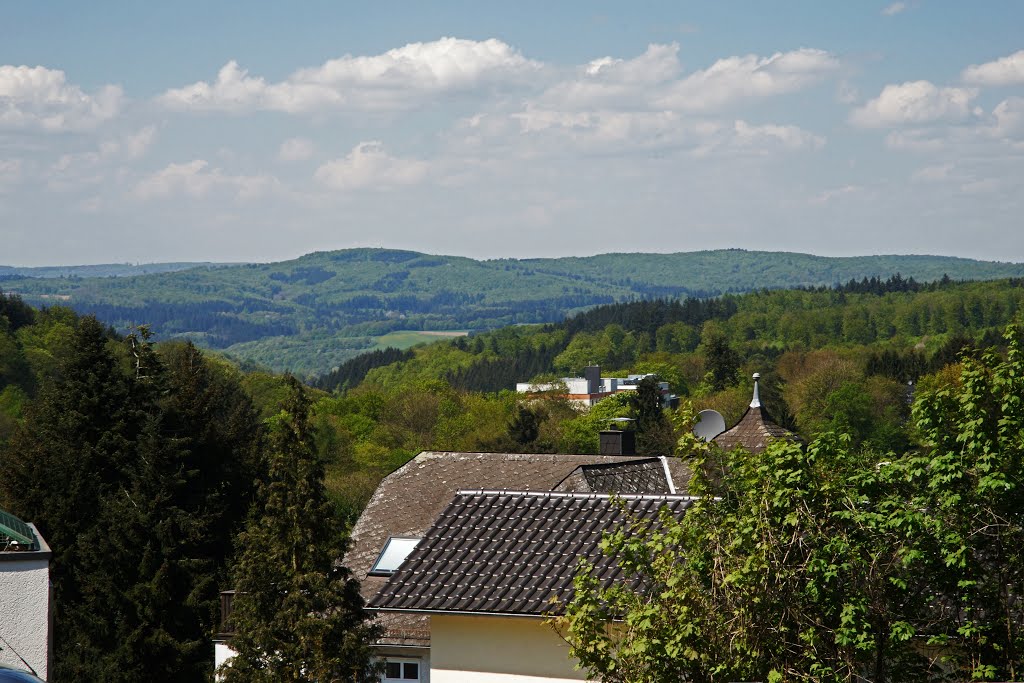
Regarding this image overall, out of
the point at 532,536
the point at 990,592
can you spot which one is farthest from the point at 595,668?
the point at 532,536

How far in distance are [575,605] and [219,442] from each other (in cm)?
3450

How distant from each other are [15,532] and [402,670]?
950cm

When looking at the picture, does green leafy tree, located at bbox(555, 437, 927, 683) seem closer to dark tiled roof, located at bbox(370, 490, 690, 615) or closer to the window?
dark tiled roof, located at bbox(370, 490, 690, 615)

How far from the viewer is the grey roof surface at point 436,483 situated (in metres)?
35.3

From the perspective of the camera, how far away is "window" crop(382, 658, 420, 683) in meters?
28.5

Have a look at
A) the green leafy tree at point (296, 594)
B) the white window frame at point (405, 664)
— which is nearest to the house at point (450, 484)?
the white window frame at point (405, 664)

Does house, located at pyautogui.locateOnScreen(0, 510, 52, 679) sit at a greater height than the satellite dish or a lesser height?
lesser

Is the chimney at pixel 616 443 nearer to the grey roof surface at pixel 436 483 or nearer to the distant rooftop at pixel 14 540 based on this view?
the grey roof surface at pixel 436 483

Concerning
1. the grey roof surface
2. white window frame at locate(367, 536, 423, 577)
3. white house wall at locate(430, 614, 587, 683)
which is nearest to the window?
white window frame at locate(367, 536, 423, 577)

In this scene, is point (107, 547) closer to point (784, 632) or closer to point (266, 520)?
point (266, 520)

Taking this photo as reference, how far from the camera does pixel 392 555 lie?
108ft

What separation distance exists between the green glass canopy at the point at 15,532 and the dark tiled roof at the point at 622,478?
12146mm

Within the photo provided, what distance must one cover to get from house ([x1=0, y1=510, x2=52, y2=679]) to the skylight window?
24.2 feet

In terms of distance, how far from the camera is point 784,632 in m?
12.8
